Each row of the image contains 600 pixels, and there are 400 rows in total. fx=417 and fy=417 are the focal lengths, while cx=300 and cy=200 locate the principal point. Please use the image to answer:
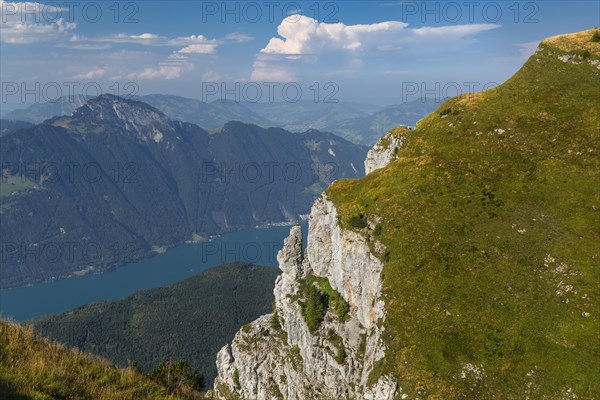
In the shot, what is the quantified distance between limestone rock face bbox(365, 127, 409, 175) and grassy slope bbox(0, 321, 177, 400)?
77.4 m

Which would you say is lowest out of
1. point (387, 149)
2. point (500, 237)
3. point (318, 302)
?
point (318, 302)

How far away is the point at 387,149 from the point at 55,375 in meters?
86.2

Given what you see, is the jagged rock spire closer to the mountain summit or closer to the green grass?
the mountain summit

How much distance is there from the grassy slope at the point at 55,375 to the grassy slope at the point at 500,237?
3956 centimetres

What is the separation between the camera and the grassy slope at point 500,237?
155 feet

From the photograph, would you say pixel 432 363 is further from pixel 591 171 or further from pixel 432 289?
pixel 591 171

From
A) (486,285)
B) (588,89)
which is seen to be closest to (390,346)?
(486,285)

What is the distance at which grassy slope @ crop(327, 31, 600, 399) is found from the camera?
47.3 meters

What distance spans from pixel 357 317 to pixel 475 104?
48.9 meters

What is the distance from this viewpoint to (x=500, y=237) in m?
60.5

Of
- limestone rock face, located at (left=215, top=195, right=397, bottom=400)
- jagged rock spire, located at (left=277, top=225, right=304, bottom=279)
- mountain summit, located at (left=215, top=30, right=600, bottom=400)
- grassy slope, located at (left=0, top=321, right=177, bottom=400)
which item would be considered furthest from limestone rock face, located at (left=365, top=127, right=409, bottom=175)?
grassy slope, located at (left=0, top=321, right=177, bottom=400)

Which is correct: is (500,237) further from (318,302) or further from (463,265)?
(318,302)

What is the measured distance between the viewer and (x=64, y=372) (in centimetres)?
1536

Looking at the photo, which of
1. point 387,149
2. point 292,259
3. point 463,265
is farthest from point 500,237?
point 292,259
